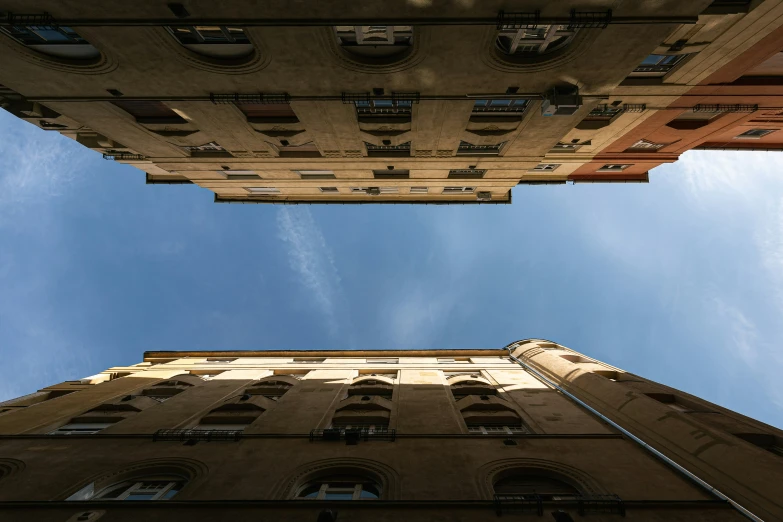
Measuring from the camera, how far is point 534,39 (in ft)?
45.3

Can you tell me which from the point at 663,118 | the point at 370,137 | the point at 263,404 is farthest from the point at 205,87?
the point at 663,118

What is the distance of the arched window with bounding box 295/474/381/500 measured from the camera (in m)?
12.3

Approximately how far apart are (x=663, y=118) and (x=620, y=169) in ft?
30.0

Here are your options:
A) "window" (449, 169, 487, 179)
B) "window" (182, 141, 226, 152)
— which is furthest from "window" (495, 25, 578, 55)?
"window" (182, 141, 226, 152)

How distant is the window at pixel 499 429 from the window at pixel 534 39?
1658 cm

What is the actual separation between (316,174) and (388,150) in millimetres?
6822

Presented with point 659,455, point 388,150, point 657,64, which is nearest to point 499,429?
point 659,455

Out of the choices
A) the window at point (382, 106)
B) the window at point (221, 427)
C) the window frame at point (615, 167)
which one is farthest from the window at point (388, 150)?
the window at point (221, 427)

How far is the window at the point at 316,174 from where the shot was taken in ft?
83.6

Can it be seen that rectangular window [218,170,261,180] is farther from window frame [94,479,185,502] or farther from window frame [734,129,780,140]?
window frame [734,129,780,140]

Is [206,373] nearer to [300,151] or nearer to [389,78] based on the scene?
[300,151]

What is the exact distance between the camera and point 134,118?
59.2 feet

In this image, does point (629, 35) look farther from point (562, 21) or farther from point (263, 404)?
point (263, 404)

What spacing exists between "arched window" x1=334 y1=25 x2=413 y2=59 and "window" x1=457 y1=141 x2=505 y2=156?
804 cm
